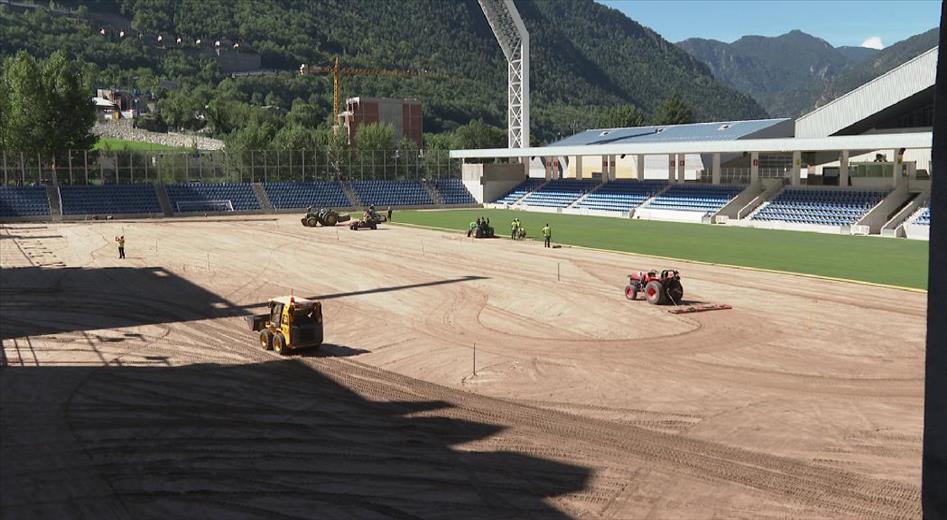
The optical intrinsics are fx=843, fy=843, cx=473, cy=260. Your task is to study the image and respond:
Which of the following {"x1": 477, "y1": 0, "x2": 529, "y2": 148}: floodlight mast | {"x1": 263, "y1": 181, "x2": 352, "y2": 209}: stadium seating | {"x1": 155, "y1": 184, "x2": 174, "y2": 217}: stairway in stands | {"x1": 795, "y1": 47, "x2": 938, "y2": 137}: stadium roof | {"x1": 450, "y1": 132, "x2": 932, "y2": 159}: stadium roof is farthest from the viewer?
{"x1": 477, "y1": 0, "x2": 529, "y2": 148}: floodlight mast

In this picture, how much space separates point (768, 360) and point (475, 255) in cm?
2562

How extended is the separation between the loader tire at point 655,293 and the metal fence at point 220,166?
67636 mm

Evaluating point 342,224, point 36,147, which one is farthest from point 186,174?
point 342,224

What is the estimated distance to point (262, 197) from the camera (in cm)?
8756

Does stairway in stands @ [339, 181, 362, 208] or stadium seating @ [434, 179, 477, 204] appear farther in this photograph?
stadium seating @ [434, 179, 477, 204]

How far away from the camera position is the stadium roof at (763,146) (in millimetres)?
53469

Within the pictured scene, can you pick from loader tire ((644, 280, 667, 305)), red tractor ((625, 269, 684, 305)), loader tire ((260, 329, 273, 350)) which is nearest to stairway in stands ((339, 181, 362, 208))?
red tractor ((625, 269, 684, 305))

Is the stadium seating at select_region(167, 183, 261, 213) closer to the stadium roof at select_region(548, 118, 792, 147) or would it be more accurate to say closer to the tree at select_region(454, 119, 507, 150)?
the stadium roof at select_region(548, 118, 792, 147)

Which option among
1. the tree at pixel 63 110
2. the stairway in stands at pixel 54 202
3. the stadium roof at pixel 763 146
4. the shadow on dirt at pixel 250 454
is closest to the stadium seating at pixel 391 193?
the stadium roof at pixel 763 146

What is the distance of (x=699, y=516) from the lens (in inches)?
498

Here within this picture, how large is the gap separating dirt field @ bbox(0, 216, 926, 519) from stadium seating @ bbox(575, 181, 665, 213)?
4329 centimetres

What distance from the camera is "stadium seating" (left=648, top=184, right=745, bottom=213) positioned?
231 feet

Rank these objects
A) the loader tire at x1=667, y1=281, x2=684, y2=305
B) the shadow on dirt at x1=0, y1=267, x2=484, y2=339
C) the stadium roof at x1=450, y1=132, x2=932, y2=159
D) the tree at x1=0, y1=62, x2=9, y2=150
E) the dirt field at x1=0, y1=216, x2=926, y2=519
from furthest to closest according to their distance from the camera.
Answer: the tree at x1=0, y1=62, x2=9, y2=150, the stadium roof at x1=450, y1=132, x2=932, y2=159, the loader tire at x1=667, y1=281, x2=684, y2=305, the shadow on dirt at x1=0, y1=267, x2=484, y2=339, the dirt field at x1=0, y1=216, x2=926, y2=519

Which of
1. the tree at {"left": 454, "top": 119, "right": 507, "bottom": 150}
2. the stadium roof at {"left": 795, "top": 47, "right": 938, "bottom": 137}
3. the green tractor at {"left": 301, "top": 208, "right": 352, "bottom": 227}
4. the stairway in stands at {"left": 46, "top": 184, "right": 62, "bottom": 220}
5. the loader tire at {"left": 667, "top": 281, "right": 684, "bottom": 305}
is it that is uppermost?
the tree at {"left": 454, "top": 119, "right": 507, "bottom": 150}
